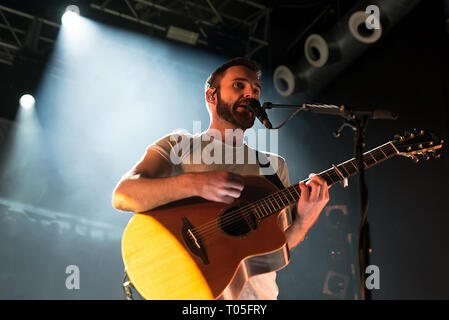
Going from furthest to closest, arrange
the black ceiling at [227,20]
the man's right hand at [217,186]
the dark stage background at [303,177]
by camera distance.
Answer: the black ceiling at [227,20], the dark stage background at [303,177], the man's right hand at [217,186]

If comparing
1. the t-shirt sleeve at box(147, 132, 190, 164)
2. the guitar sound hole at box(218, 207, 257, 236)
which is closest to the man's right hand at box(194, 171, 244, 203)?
the guitar sound hole at box(218, 207, 257, 236)

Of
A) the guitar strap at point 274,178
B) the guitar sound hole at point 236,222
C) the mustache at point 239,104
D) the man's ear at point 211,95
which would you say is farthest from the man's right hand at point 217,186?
the man's ear at point 211,95

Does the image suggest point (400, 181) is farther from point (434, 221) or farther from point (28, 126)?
point (28, 126)

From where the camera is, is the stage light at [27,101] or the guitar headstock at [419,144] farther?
the stage light at [27,101]

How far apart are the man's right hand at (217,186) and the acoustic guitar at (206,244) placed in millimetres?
113

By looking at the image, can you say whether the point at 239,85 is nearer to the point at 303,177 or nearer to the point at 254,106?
the point at 254,106

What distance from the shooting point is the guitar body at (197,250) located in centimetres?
205

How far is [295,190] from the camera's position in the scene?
2613 mm

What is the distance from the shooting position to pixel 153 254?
215 cm

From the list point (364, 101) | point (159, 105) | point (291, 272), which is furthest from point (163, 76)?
point (291, 272)

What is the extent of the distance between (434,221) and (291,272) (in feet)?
7.11

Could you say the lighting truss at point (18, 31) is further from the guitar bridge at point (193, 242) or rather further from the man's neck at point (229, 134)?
the guitar bridge at point (193, 242)

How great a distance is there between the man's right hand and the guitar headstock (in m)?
1.17

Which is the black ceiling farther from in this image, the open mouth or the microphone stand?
the microphone stand
